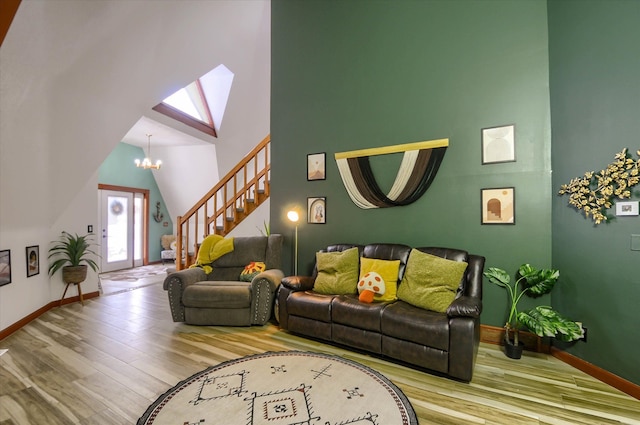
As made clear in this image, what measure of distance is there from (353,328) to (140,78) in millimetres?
4204

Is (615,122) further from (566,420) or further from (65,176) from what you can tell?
(65,176)

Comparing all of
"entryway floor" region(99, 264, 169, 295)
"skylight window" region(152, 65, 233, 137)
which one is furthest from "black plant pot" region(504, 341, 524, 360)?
"skylight window" region(152, 65, 233, 137)

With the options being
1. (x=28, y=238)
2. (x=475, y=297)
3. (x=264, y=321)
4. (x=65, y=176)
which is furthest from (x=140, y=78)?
(x=475, y=297)

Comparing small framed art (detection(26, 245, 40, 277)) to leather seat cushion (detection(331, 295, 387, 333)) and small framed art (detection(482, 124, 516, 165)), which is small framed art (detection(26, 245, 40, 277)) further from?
small framed art (detection(482, 124, 516, 165))

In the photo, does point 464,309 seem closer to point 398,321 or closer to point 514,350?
point 398,321

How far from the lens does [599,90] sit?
94.1 inches

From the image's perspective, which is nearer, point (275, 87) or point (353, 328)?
point (353, 328)

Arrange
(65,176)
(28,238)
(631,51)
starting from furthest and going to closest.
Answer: (65,176) → (28,238) → (631,51)

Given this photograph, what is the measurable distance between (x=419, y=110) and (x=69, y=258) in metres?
5.33

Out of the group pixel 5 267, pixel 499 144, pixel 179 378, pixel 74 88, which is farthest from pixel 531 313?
pixel 5 267

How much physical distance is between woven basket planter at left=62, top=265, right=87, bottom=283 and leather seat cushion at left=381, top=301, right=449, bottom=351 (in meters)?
4.43

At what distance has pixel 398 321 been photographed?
8.24 ft

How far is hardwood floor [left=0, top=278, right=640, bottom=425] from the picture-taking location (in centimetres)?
192

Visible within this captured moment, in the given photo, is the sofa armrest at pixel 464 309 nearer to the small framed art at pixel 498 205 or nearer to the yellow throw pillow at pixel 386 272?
the yellow throw pillow at pixel 386 272
